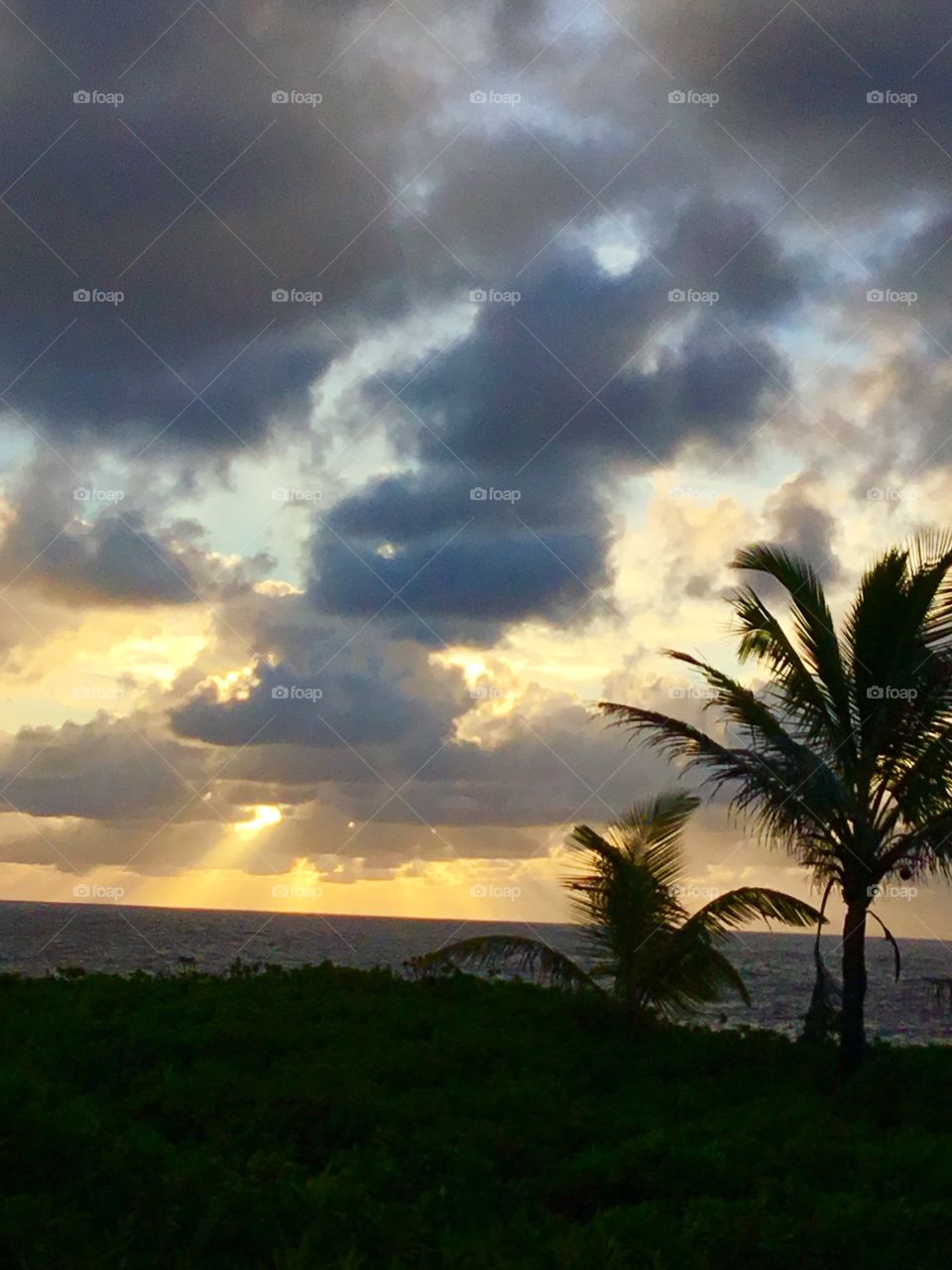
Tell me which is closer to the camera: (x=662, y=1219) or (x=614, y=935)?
(x=662, y=1219)

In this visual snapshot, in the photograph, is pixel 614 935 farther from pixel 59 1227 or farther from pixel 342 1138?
pixel 59 1227

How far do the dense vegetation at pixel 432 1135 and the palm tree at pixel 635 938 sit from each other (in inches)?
23.2

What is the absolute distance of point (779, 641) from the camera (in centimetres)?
1711

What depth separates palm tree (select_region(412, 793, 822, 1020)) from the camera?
18.1m

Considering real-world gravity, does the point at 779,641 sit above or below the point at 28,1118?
above

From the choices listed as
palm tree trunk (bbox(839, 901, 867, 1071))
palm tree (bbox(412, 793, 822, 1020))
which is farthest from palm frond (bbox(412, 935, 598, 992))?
palm tree trunk (bbox(839, 901, 867, 1071))

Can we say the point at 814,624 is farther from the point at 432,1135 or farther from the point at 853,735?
the point at 432,1135

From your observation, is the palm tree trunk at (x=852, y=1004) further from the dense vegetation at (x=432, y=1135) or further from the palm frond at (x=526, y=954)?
the palm frond at (x=526, y=954)

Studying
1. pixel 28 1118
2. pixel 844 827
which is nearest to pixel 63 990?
pixel 28 1118

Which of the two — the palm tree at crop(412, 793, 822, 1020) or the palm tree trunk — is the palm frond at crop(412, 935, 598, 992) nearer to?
the palm tree at crop(412, 793, 822, 1020)

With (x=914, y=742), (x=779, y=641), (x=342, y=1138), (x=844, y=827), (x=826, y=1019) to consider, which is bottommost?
(x=342, y=1138)

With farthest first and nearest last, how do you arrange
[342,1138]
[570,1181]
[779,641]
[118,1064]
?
[779,641], [118,1064], [342,1138], [570,1181]

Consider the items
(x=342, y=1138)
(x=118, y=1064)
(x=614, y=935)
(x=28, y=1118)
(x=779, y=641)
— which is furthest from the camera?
(x=614, y=935)

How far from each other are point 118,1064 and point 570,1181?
678 cm
